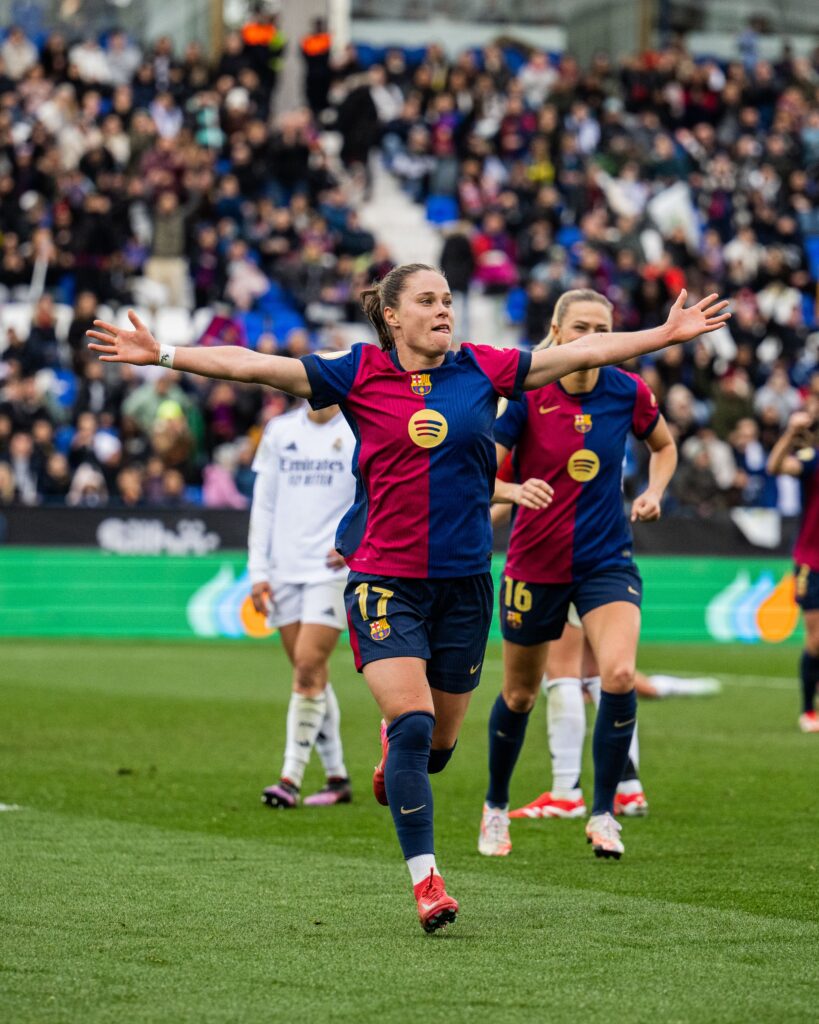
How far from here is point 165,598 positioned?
22172 millimetres

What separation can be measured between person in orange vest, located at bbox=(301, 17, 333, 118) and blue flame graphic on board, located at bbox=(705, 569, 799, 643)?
12.3 m

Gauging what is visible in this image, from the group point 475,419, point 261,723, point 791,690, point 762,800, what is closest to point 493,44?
point 791,690

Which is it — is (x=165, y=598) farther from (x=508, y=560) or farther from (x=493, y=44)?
(x=493, y=44)

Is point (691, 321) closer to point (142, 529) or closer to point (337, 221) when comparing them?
point (142, 529)

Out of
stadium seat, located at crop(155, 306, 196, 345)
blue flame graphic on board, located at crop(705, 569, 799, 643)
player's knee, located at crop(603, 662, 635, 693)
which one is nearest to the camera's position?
player's knee, located at crop(603, 662, 635, 693)

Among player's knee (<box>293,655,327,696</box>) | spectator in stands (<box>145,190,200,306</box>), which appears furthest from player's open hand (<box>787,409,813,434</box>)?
spectator in stands (<box>145,190,200,306</box>)

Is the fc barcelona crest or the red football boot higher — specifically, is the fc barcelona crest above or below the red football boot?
above

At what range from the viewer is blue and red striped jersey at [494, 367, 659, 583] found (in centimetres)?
836

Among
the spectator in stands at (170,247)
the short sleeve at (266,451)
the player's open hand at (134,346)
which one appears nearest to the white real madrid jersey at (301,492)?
the short sleeve at (266,451)

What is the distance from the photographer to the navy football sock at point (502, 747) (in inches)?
328

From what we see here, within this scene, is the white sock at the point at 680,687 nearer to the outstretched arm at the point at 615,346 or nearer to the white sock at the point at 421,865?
the outstretched arm at the point at 615,346

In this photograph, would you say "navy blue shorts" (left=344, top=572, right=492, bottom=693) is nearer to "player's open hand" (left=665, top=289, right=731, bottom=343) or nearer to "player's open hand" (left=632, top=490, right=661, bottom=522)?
"player's open hand" (left=665, top=289, right=731, bottom=343)

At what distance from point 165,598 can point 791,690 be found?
794 cm

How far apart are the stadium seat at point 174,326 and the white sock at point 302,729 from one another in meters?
15.9
